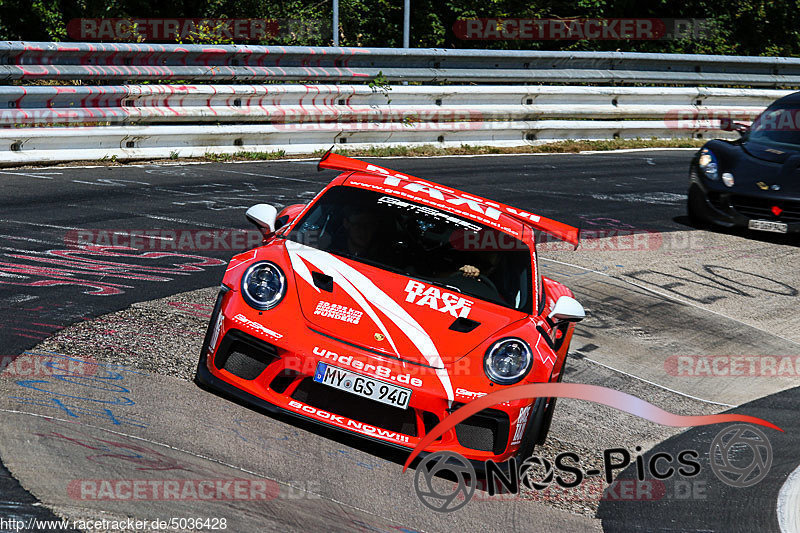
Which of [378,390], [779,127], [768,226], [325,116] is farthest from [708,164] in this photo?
[378,390]

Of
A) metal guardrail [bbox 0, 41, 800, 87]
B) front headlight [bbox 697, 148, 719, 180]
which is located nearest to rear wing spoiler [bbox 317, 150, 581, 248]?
front headlight [bbox 697, 148, 719, 180]

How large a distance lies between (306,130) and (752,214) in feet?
19.8

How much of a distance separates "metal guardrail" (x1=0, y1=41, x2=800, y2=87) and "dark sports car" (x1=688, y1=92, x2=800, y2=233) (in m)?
5.21

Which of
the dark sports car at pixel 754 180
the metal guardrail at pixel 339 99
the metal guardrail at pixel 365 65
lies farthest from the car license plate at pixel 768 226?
the metal guardrail at pixel 365 65

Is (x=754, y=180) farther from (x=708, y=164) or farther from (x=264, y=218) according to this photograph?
(x=264, y=218)

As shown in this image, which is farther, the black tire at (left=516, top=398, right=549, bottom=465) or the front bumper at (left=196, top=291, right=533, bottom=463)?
the black tire at (left=516, top=398, right=549, bottom=465)

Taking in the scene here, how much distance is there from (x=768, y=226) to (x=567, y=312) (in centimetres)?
591

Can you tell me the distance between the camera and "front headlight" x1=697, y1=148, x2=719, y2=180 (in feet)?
36.0

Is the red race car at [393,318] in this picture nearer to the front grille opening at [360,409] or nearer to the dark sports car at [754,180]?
the front grille opening at [360,409]

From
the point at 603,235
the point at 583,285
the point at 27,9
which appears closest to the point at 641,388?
the point at 583,285

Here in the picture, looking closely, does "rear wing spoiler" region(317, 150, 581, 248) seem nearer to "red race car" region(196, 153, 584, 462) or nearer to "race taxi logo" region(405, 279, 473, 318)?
"red race car" region(196, 153, 584, 462)

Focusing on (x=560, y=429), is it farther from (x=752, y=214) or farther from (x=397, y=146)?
(x=397, y=146)

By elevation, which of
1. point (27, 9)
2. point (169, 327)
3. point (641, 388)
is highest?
point (27, 9)

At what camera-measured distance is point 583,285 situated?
8734mm
